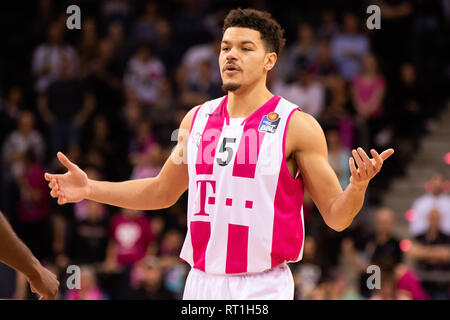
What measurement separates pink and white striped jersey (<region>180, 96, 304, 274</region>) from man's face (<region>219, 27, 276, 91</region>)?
0.86ft

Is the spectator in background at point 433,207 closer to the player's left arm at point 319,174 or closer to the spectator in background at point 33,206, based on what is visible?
the spectator in background at point 33,206

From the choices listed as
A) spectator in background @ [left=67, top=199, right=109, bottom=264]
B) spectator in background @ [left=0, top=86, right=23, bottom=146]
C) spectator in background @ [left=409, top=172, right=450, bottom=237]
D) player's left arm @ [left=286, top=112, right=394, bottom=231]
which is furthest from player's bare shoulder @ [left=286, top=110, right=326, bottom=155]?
spectator in background @ [left=0, top=86, right=23, bottom=146]

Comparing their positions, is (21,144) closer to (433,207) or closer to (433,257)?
(433,207)

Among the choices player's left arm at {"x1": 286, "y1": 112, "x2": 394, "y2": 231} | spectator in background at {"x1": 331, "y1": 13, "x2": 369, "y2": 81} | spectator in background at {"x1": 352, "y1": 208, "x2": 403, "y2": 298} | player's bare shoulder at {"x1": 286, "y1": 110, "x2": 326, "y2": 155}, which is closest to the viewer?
player's left arm at {"x1": 286, "y1": 112, "x2": 394, "y2": 231}

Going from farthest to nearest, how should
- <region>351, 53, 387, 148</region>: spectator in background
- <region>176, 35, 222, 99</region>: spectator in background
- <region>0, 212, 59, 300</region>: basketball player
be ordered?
1. <region>176, 35, 222, 99</region>: spectator in background
2. <region>351, 53, 387, 148</region>: spectator in background
3. <region>0, 212, 59, 300</region>: basketball player

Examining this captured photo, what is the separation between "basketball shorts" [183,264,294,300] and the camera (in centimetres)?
488

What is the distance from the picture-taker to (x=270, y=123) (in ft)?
16.7

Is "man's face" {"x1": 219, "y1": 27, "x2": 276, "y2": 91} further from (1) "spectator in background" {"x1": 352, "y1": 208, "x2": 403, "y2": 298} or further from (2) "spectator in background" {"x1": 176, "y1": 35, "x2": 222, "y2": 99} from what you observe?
(2) "spectator in background" {"x1": 176, "y1": 35, "x2": 222, "y2": 99}

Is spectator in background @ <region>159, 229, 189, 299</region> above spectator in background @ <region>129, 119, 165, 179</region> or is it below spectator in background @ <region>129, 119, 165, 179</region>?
below

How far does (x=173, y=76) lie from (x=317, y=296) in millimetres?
5954

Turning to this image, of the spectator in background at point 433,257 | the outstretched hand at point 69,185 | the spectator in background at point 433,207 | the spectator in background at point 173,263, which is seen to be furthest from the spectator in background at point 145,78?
the outstretched hand at point 69,185

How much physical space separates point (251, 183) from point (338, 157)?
6.66 metres

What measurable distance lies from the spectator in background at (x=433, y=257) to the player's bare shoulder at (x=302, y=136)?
6008 millimetres
